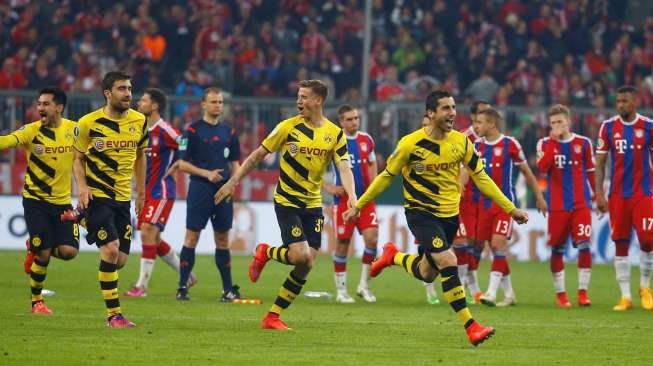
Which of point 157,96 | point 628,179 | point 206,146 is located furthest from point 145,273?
point 628,179

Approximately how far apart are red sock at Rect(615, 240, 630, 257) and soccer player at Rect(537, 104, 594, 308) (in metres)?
0.35

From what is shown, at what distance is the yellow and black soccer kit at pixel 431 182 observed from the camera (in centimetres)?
1107

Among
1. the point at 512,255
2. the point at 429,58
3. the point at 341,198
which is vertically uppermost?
the point at 429,58

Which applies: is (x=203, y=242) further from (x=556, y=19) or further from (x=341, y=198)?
(x=556, y=19)

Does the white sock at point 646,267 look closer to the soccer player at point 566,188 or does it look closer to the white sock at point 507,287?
the soccer player at point 566,188

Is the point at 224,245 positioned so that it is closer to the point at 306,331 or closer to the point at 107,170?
the point at 107,170

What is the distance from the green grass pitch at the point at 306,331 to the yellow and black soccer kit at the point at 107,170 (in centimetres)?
93

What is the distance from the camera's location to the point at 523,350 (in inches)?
408

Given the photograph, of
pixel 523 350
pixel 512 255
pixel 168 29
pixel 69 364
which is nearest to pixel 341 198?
pixel 523 350

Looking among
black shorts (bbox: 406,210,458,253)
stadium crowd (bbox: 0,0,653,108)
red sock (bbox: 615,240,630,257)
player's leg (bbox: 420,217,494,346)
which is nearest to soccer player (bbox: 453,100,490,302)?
red sock (bbox: 615,240,630,257)

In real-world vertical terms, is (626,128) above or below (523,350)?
above

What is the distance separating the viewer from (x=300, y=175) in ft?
39.0

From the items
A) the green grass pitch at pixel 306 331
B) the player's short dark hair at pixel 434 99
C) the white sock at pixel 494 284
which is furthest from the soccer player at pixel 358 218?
the player's short dark hair at pixel 434 99

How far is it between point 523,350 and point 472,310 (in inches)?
161
